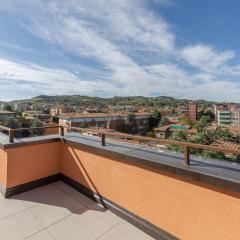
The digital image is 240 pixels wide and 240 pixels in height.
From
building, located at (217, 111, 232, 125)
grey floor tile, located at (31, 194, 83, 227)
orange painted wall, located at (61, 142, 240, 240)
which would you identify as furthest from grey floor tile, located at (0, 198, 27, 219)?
building, located at (217, 111, 232, 125)

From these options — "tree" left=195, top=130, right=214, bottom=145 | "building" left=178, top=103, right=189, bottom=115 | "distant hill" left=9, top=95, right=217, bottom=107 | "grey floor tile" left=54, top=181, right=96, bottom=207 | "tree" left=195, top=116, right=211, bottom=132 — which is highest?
"distant hill" left=9, top=95, right=217, bottom=107

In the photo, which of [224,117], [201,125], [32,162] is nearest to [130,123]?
[201,125]

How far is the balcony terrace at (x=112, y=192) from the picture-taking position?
1.46 meters

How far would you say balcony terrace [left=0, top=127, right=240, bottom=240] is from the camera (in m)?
1.46

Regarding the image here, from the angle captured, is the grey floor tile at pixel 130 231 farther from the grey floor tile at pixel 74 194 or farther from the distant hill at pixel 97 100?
the distant hill at pixel 97 100

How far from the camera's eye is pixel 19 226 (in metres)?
2.03

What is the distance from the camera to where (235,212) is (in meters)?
1.32

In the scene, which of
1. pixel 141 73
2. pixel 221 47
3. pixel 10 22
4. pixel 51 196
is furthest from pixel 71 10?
pixel 141 73

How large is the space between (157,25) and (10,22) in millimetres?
4938

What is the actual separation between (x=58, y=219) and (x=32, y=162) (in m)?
1.10

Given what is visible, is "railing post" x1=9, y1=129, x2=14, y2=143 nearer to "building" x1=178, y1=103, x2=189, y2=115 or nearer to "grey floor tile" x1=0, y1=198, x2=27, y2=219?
"grey floor tile" x1=0, y1=198, x2=27, y2=219

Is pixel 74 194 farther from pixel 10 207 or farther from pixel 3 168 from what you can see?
pixel 3 168

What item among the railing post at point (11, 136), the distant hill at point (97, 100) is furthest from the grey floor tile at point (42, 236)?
the distant hill at point (97, 100)

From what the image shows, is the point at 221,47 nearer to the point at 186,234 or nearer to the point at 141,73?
the point at 141,73
